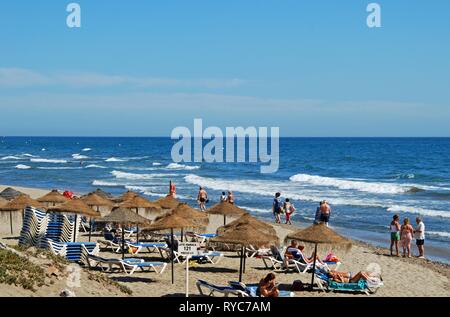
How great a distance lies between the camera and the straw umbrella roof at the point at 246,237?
42.8 ft

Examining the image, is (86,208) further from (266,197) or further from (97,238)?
(266,197)

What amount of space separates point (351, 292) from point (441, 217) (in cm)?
1659

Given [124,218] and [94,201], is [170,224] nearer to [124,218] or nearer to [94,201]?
[124,218]

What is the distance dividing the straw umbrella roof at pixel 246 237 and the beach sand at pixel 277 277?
1223 mm

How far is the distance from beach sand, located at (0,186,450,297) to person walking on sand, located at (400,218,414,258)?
44 cm

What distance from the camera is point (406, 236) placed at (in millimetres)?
18625

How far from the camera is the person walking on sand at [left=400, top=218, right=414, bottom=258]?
18.4 meters

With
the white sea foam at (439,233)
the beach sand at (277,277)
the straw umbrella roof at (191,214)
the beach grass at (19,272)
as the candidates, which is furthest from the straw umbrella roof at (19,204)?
the white sea foam at (439,233)

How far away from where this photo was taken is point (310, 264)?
1523 centimetres

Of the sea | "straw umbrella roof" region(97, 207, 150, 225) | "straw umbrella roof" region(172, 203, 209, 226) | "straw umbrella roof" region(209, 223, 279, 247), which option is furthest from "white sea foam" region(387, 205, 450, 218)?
"straw umbrella roof" region(97, 207, 150, 225)

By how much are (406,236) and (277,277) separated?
17.8ft

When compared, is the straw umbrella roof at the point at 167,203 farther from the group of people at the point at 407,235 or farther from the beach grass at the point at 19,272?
the beach grass at the point at 19,272

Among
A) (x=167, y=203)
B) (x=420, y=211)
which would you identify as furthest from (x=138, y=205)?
(x=420, y=211)
